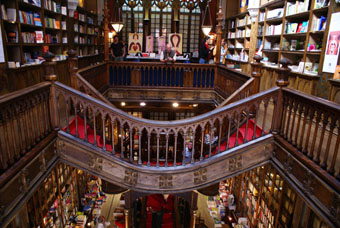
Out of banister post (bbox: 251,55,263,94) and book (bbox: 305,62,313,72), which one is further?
book (bbox: 305,62,313,72)

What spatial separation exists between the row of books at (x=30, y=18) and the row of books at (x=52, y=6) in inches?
18.0

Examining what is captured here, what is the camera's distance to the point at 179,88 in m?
6.72

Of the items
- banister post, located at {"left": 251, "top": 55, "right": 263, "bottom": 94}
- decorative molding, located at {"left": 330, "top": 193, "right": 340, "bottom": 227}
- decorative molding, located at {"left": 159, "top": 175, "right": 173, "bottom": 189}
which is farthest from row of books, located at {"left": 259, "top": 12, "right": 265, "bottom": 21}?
decorative molding, located at {"left": 330, "top": 193, "right": 340, "bottom": 227}

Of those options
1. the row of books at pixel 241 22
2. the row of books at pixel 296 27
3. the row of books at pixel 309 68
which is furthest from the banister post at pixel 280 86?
the row of books at pixel 241 22

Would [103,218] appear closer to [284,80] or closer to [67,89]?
[67,89]

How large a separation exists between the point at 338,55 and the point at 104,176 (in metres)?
4.05

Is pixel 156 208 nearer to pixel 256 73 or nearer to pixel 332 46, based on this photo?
pixel 256 73

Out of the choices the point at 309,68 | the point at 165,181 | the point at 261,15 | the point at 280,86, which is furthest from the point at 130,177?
the point at 261,15

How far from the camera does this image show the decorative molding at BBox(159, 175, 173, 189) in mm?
3301

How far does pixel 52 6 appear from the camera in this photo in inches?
242

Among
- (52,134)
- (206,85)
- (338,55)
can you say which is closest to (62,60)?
(206,85)

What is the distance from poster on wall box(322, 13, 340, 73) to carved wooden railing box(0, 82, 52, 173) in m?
4.34

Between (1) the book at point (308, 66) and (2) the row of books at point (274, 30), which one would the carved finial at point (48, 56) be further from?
(2) the row of books at point (274, 30)

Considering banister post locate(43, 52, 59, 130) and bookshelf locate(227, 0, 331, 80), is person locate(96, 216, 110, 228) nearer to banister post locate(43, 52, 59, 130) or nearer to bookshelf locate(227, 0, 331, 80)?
banister post locate(43, 52, 59, 130)
